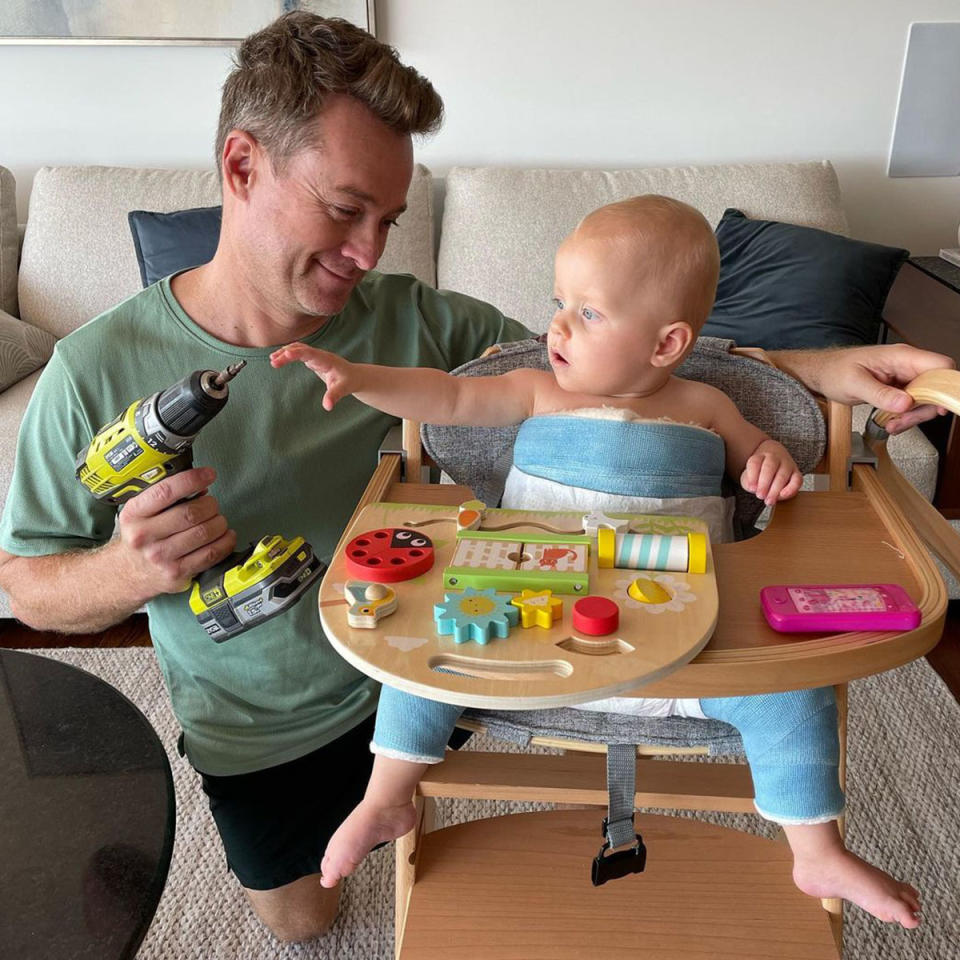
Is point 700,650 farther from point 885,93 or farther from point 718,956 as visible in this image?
point 885,93

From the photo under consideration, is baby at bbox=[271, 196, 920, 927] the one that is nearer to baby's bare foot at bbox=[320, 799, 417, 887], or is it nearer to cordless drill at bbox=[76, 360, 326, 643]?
baby's bare foot at bbox=[320, 799, 417, 887]

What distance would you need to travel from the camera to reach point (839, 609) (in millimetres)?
794

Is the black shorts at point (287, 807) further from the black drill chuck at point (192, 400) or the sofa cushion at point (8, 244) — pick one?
the sofa cushion at point (8, 244)

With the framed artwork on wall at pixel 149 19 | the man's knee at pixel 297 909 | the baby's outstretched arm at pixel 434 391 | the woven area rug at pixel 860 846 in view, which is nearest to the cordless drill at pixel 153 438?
the baby's outstretched arm at pixel 434 391

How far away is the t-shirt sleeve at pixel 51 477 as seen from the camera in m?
1.12

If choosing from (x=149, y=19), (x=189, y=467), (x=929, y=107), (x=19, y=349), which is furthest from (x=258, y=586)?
(x=929, y=107)

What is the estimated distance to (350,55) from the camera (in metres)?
1.04

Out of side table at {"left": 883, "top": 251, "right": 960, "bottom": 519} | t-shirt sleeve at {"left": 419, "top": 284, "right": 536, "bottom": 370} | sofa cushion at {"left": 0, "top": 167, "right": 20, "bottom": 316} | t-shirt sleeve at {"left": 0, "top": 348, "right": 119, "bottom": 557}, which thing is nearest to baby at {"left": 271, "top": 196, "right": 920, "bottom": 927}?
t-shirt sleeve at {"left": 419, "top": 284, "right": 536, "bottom": 370}

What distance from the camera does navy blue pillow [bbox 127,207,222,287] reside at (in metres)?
2.23

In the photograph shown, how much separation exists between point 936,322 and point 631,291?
1.51 m

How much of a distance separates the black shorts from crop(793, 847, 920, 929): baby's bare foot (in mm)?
645

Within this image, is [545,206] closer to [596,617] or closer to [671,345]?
[671,345]

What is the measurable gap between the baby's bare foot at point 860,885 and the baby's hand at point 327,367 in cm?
68

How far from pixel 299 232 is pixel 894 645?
743mm
